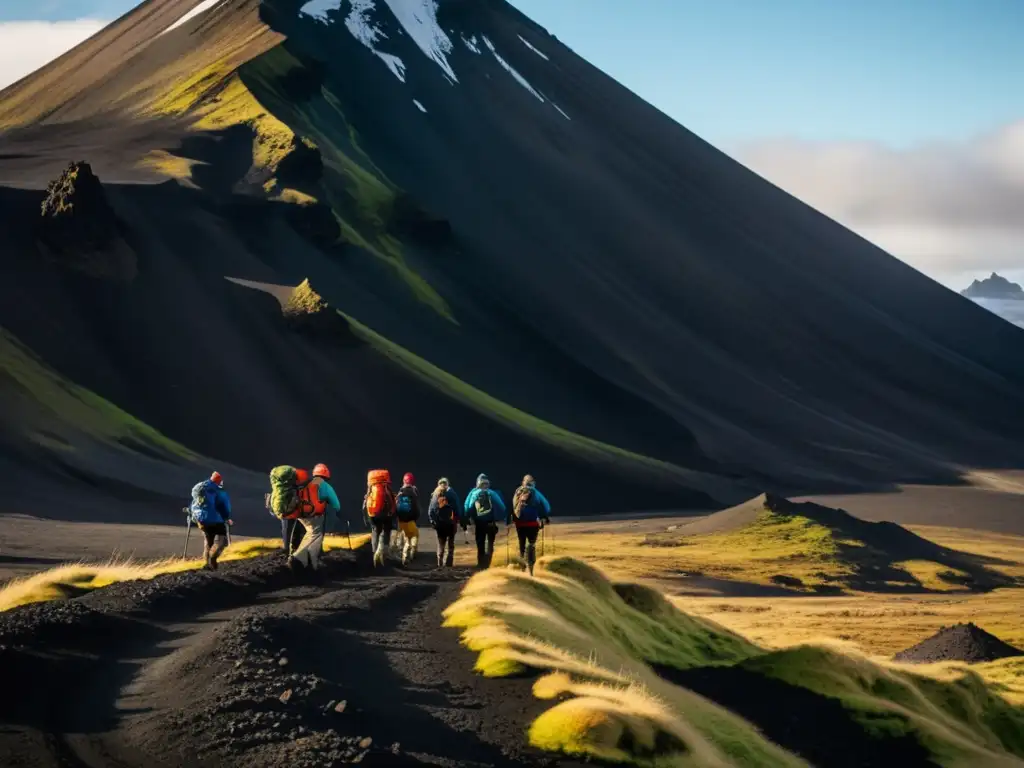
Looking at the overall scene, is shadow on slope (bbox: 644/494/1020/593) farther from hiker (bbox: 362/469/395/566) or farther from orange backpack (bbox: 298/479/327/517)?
orange backpack (bbox: 298/479/327/517)

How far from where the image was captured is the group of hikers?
28.3 metres

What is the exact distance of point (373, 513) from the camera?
107 feet

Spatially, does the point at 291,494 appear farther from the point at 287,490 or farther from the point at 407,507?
the point at 407,507

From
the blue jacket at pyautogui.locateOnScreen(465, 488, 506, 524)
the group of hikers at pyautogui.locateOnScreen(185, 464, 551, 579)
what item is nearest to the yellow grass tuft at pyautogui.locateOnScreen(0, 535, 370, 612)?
the group of hikers at pyautogui.locateOnScreen(185, 464, 551, 579)

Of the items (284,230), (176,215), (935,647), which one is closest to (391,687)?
(935,647)

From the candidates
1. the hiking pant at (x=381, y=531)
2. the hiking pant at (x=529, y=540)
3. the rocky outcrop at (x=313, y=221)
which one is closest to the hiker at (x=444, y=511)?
the hiking pant at (x=381, y=531)

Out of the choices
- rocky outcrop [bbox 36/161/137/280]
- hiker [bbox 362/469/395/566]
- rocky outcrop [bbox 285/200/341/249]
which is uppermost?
rocky outcrop [bbox 285/200/341/249]

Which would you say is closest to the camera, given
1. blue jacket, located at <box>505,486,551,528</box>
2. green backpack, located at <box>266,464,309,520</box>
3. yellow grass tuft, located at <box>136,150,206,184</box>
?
green backpack, located at <box>266,464,309,520</box>

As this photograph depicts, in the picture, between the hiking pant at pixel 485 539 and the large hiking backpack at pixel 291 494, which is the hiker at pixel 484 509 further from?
the large hiking backpack at pixel 291 494

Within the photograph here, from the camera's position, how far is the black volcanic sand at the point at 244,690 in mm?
12531

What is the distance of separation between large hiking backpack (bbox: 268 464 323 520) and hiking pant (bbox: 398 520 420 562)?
5.75 m

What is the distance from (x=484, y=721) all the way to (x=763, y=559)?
7895 cm

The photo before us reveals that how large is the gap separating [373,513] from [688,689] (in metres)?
10.5

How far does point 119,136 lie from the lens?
160375 millimetres
